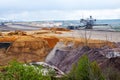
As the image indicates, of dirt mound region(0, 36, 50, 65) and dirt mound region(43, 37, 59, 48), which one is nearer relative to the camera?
dirt mound region(0, 36, 50, 65)

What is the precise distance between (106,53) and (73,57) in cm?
331

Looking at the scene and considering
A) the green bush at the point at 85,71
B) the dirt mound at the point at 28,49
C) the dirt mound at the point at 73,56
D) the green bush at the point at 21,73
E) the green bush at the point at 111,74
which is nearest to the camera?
the green bush at the point at 21,73

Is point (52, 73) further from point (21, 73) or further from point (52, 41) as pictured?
point (52, 41)

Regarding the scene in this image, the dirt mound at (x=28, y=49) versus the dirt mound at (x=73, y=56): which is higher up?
the dirt mound at (x=73, y=56)

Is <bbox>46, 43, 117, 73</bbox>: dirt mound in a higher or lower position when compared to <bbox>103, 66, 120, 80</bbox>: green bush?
lower

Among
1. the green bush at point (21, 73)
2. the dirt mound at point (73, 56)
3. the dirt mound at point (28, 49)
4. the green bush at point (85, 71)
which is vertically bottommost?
the dirt mound at point (28, 49)

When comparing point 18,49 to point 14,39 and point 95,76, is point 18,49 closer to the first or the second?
point 14,39

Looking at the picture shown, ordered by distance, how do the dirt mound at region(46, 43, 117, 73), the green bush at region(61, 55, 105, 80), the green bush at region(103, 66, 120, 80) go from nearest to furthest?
the green bush at region(61, 55, 105, 80) < the green bush at region(103, 66, 120, 80) < the dirt mound at region(46, 43, 117, 73)

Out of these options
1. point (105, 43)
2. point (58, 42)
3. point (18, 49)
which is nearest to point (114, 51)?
point (105, 43)

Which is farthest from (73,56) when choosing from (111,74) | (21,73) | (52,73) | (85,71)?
(21,73)

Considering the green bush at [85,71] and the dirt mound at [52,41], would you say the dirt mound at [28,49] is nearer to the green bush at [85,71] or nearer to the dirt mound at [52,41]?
the dirt mound at [52,41]

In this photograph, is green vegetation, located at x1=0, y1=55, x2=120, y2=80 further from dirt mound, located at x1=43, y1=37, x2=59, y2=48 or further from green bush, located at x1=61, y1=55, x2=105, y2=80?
dirt mound, located at x1=43, y1=37, x2=59, y2=48

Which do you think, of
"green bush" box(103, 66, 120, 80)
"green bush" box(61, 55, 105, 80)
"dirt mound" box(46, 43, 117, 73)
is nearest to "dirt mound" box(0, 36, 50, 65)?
"dirt mound" box(46, 43, 117, 73)

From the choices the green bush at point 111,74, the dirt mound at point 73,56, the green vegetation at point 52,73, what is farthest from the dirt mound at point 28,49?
the green bush at point 111,74
